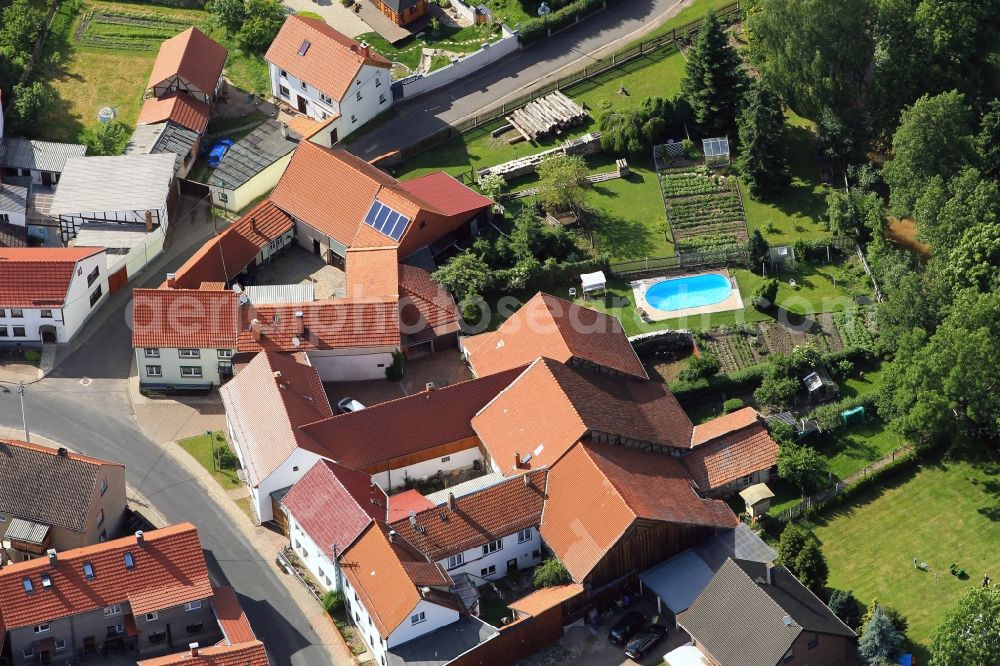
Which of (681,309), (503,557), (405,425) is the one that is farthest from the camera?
(681,309)

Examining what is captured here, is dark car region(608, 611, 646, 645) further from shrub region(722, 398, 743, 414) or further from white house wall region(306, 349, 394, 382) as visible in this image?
white house wall region(306, 349, 394, 382)

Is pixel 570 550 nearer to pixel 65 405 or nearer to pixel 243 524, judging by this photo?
pixel 243 524

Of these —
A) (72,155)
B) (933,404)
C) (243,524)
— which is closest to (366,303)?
(243,524)

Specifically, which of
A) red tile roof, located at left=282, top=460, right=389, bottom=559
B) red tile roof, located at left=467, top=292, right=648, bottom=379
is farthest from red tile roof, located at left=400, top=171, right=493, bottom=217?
red tile roof, located at left=282, top=460, right=389, bottom=559

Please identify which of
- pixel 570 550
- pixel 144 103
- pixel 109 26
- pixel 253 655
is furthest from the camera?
pixel 109 26

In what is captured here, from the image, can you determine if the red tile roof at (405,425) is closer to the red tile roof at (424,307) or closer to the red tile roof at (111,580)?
the red tile roof at (424,307)

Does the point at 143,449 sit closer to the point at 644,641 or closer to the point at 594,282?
the point at 594,282

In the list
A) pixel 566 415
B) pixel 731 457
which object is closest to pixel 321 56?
pixel 566 415
